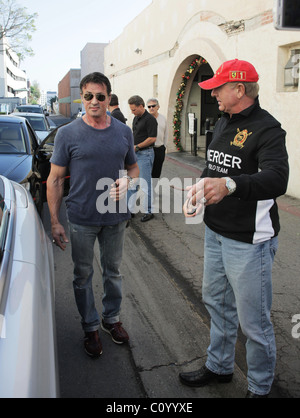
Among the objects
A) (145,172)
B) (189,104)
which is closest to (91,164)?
(145,172)

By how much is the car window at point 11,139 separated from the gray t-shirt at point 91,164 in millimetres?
3474

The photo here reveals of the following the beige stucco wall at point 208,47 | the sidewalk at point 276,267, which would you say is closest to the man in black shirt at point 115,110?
the sidewalk at point 276,267

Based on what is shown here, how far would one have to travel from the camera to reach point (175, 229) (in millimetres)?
6066

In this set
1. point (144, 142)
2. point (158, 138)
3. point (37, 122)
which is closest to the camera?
point (144, 142)

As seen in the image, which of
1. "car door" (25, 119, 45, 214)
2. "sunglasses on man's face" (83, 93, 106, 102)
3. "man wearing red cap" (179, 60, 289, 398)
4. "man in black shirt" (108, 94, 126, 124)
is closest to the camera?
"man wearing red cap" (179, 60, 289, 398)

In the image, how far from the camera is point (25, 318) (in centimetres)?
168

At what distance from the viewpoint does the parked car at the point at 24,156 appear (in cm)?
515

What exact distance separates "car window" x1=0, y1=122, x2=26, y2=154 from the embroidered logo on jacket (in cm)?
449

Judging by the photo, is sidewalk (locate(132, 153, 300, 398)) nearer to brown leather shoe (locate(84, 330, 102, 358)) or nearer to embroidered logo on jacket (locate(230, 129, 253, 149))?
brown leather shoe (locate(84, 330, 102, 358))

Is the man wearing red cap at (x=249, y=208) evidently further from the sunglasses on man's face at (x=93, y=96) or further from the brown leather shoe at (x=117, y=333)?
the brown leather shoe at (x=117, y=333)

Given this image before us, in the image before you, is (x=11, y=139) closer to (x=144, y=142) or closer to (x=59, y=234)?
(x=144, y=142)

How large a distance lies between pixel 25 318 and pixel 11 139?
5.10 m

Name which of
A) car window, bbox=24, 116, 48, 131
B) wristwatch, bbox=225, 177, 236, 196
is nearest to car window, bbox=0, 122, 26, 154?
wristwatch, bbox=225, 177, 236, 196

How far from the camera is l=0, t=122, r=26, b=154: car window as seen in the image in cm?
598
